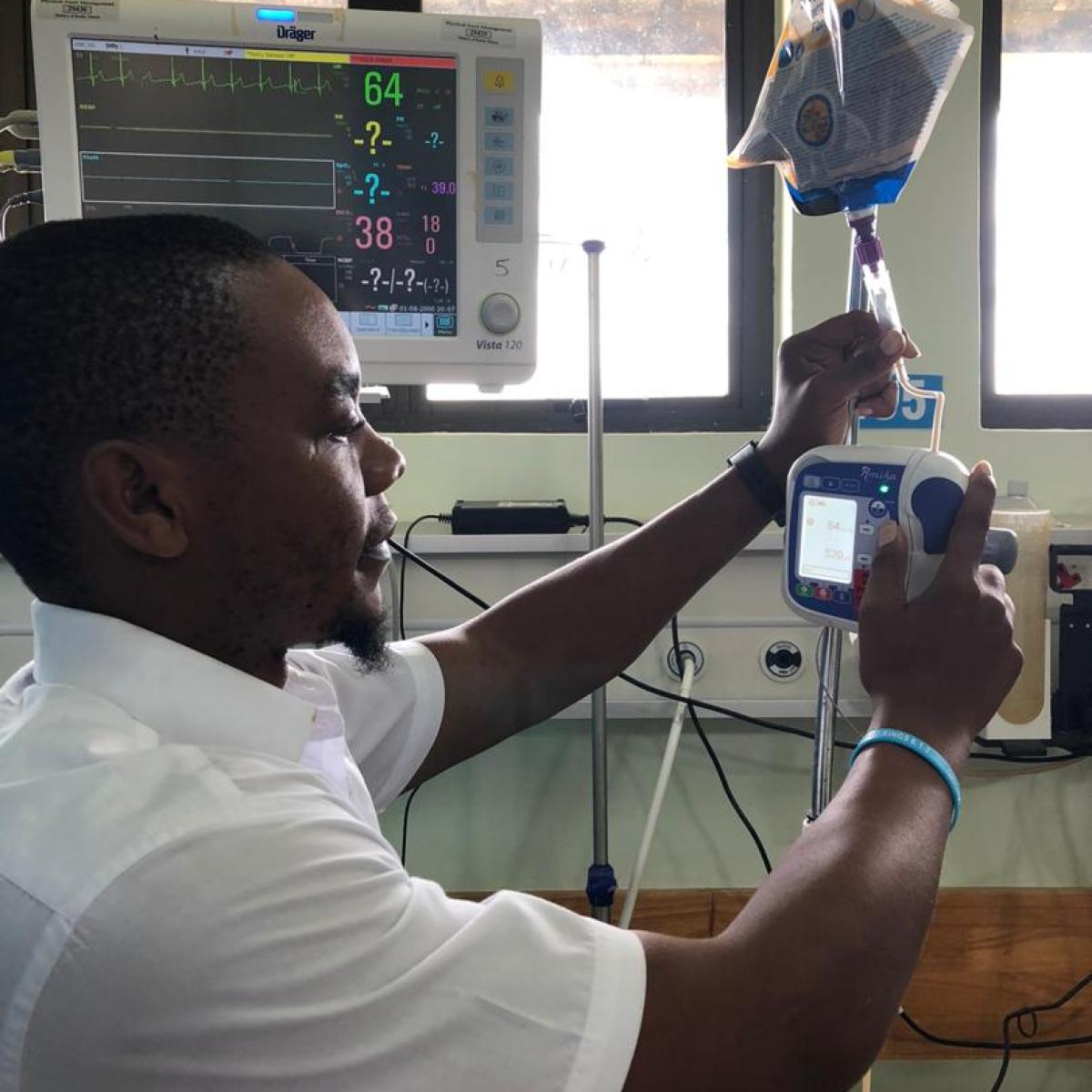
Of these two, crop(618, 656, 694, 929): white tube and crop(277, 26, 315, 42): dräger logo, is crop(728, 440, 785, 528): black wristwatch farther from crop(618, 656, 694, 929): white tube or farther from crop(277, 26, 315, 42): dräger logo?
crop(277, 26, 315, 42): dräger logo

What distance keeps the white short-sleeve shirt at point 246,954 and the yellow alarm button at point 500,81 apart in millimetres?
802

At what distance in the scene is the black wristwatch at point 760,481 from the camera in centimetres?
95

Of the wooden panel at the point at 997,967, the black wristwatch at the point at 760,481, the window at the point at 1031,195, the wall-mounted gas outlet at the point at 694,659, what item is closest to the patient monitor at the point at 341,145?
the black wristwatch at the point at 760,481

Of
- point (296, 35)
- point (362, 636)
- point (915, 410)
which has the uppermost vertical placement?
point (296, 35)

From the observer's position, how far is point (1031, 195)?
60.1 inches

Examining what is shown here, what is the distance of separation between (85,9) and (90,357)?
636 mm

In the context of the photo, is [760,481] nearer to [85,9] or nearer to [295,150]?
[295,150]

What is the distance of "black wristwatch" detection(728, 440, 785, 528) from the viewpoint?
95 centimetres

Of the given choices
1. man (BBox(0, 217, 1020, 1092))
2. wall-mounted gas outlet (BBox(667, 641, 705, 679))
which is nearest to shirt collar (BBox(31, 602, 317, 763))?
man (BBox(0, 217, 1020, 1092))

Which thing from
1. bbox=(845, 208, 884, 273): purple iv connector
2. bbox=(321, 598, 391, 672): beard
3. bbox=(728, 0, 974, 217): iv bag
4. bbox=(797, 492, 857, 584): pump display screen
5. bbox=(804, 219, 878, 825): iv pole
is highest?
bbox=(728, 0, 974, 217): iv bag

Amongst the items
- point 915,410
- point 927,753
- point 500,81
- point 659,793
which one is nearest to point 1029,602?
point 915,410

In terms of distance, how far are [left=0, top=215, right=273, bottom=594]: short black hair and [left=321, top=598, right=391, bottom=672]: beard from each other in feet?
0.58

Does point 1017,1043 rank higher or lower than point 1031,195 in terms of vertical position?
lower

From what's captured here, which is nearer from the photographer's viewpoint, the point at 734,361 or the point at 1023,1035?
the point at 1023,1035
